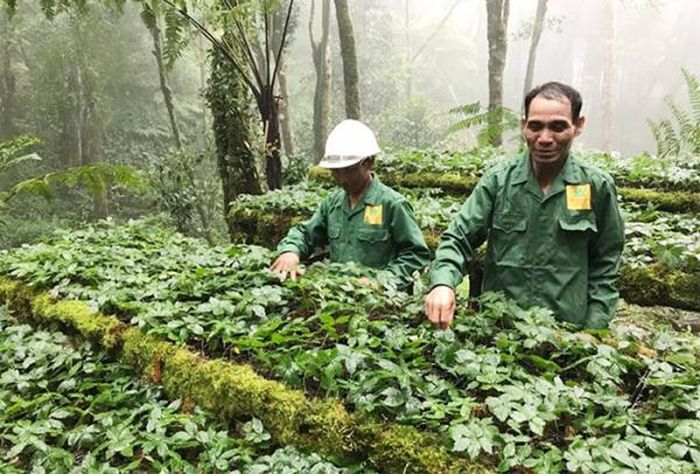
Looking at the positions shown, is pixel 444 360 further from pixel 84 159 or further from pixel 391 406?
pixel 84 159

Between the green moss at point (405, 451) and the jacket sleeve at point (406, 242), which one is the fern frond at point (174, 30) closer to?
the jacket sleeve at point (406, 242)

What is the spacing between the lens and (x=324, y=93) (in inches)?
730

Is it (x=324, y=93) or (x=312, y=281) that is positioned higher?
(x=324, y=93)

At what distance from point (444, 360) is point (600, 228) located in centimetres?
141

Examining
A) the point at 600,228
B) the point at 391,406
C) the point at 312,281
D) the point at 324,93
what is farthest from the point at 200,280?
the point at 324,93

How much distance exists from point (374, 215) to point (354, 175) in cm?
32

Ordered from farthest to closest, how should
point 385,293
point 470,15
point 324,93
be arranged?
point 470,15 → point 324,93 → point 385,293

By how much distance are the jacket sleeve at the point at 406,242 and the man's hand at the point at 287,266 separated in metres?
0.67

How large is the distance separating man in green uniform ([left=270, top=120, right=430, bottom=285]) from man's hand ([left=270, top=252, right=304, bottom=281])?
88 mm

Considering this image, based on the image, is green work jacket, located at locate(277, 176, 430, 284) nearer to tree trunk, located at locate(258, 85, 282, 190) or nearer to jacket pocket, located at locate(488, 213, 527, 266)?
jacket pocket, located at locate(488, 213, 527, 266)

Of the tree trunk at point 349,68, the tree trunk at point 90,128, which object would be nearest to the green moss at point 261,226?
the tree trunk at point 349,68

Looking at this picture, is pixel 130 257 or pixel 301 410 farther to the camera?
pixel 130 257

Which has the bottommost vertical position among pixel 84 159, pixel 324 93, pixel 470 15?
pixel 84 159

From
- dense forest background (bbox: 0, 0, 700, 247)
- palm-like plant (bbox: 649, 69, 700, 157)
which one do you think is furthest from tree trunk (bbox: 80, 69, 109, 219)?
palm-like plant (bbox: 649, 69, 700, 157)
